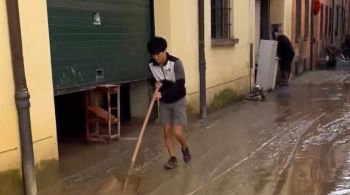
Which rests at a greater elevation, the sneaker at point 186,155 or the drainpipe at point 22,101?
the drainpipe at point 22,101

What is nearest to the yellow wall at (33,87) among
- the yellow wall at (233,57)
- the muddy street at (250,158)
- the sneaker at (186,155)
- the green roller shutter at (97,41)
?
the green roller shutter at (97,41)

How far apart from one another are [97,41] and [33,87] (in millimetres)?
1809

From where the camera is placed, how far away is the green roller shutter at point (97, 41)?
19.7 ft

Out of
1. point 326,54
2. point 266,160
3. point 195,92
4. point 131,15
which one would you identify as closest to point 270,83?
point 195,92

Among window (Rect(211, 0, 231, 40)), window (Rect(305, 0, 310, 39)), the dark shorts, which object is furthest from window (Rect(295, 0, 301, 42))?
the dark shorts

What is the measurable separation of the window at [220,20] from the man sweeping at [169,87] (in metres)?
4.80

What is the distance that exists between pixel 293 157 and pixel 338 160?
0.55 meters

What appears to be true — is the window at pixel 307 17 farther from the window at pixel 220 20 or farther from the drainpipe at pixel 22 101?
the drainpipe at pixel 22 101

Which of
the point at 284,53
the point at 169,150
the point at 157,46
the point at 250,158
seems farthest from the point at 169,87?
the point at 284,53

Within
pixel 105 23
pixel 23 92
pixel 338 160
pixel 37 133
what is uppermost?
pixel 105 23

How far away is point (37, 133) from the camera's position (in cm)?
531

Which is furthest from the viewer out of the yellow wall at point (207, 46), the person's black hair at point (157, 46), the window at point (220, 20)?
the window at point (220, 20)

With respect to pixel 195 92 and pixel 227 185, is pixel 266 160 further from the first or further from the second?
pixel 195 92

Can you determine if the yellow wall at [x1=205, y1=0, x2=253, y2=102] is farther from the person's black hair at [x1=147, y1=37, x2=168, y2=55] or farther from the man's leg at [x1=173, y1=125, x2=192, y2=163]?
the person's black hair at [x1=147, y1=37, x2=168, y2=55]
